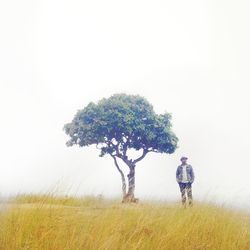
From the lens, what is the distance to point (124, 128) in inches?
1067

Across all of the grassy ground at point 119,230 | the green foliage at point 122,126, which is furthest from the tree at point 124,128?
the grassy ground at point 119,230

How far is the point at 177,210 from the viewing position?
6.23 m

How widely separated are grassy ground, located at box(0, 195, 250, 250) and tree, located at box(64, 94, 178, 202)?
21040mm

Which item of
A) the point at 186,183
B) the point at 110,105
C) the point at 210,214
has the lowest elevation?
the point at 210,214

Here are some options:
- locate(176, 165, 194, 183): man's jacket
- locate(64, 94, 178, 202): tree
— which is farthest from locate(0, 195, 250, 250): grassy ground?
locate(64, 94, 178, 202): tree

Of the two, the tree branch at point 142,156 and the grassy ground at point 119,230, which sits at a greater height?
the tree branch at point 142,156

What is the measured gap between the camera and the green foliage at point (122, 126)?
27.3 m

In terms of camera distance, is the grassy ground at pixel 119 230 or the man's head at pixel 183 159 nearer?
the grassy ground at pixel 119 230

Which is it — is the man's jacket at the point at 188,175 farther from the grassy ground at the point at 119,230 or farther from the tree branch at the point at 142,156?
the tree branch at the point at 142,156

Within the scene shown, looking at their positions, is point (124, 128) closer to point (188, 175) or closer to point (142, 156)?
point (142, 156)

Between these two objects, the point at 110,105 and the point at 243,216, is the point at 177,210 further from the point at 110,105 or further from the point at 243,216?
the point at 110,105

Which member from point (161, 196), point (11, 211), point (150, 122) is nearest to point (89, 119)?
point (150, 122)

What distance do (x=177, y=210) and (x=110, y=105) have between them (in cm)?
2172

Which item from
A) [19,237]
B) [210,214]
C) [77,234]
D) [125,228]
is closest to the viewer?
[19,237]
